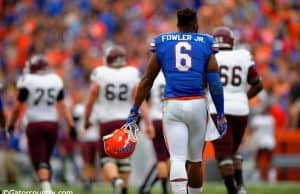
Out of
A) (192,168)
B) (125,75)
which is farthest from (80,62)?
(192,168)

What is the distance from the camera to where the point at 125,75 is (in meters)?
15.6

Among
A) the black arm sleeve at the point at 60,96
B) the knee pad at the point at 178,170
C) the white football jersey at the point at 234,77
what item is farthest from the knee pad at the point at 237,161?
the black arm sleeve at the point at 60,96

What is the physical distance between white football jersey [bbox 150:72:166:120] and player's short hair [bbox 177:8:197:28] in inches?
159

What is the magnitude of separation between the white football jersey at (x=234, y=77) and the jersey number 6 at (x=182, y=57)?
2.35 m

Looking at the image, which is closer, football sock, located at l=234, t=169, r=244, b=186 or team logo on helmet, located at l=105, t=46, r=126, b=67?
football sock, located at l=234, t=169, r=244, b=186

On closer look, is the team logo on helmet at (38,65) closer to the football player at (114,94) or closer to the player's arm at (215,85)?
the football player at (114,94)

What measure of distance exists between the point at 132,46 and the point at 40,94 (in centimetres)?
979

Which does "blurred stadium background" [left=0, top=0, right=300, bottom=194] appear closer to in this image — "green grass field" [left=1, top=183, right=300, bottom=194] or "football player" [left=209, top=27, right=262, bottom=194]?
"green grass field" [left=1, top=183, right=300, bottom=194]

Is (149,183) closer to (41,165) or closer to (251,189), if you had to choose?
(41,165)

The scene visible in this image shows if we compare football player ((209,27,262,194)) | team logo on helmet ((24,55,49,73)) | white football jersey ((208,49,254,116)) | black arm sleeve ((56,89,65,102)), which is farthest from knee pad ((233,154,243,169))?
team logo on helmet ((24,55,49,73))

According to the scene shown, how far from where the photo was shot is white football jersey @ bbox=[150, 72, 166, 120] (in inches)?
654

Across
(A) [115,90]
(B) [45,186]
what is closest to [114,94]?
(A) [115,90]

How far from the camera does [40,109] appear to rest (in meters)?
16.2

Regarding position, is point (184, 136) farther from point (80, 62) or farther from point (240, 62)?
point (80, 62)
